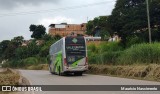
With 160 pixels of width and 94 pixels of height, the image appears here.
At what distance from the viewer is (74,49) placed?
104 ft

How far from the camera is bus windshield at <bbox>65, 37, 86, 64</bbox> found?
→ 31703 mm

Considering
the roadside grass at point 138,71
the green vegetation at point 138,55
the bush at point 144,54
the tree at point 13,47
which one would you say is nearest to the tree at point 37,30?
the tree at point 13,47

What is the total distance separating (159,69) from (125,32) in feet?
122

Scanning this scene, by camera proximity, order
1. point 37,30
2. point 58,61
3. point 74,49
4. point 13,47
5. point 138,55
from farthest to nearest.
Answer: point 37,30, point 13,47, point 58,61, point 74,49, point 138,55

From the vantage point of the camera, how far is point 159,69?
23516 mm

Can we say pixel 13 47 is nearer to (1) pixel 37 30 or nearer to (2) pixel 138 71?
(1) pixel 37 30

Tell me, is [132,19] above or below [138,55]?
above

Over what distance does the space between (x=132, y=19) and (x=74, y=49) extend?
30.2 metres

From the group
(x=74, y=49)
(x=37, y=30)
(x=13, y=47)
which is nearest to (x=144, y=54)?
(x=74, y=49)

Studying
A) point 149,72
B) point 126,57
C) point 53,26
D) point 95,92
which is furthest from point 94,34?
point 95,92

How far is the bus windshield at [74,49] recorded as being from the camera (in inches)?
1248

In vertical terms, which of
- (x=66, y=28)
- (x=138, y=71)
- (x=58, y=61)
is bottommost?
(x=138, y=71)

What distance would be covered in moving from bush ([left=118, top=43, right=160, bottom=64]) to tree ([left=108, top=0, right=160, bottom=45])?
86.5 feet

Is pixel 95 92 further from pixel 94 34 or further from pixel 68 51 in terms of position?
pixel 94 34
